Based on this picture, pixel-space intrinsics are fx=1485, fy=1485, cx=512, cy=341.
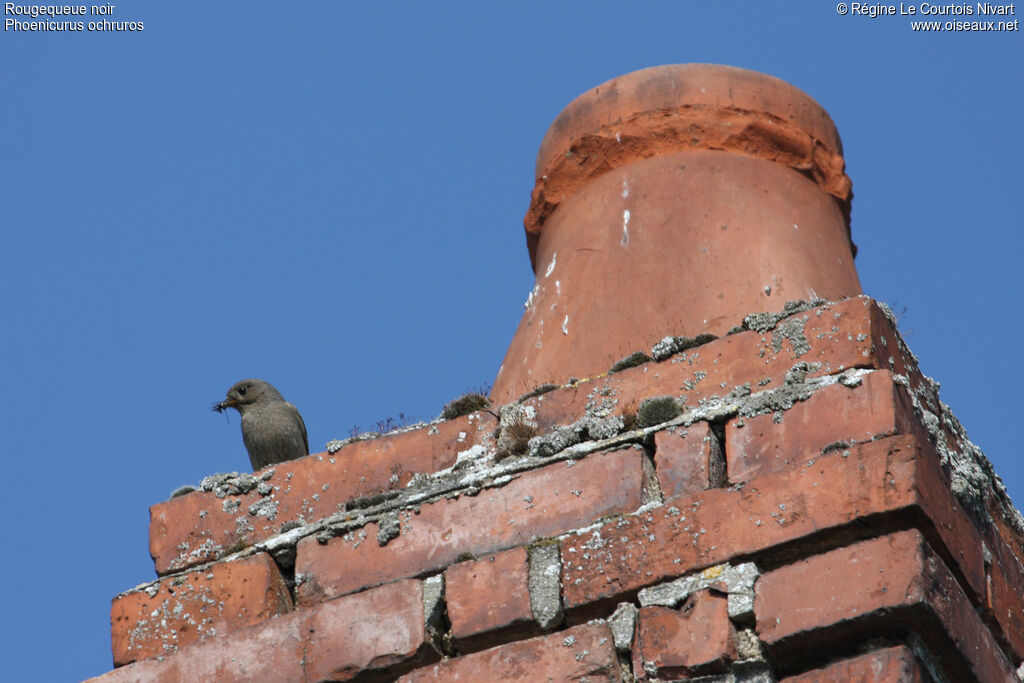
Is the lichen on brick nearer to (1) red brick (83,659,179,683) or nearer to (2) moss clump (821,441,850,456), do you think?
(2) moss clump (821,441,850,456)

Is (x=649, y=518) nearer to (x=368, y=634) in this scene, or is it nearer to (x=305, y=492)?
(x=368, y=634)

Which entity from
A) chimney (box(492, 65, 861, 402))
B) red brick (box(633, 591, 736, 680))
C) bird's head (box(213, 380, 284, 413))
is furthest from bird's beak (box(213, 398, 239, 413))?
red brick (box(633, 591, 736, 680))

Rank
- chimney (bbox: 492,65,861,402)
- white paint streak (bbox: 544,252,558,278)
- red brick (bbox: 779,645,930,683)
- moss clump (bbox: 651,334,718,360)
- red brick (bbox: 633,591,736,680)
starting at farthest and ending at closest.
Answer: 1. white paint streak (bbox: 544,252,558,278)
2. chimney (bbox: 492,65,861,402)
3. moss clump (bbox: 651,334,718,360)
4. red brick (bbox: 633,591,736,680)
5. red brick (bbox: 779,645,930,683)

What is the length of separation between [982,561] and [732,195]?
154 centimetres

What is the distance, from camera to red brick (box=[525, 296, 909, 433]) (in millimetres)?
3541

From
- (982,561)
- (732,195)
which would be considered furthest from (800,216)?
(982,561)

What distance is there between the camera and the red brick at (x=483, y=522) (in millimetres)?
3523

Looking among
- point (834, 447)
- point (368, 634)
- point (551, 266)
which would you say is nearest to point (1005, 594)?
point (834, 447)

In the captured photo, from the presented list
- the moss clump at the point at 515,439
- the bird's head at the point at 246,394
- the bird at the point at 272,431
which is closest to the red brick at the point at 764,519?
the moss clump at the point at 515,439

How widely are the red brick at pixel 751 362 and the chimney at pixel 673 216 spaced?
1.10 feet

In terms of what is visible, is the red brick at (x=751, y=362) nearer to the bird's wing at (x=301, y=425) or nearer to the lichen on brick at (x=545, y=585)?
the lichen on brick at (x=545, y=585)

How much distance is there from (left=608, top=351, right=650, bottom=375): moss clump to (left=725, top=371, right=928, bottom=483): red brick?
0.45m

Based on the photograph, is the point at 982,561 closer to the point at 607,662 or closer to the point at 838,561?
the point at 838,561

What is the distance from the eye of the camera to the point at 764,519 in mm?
3227
